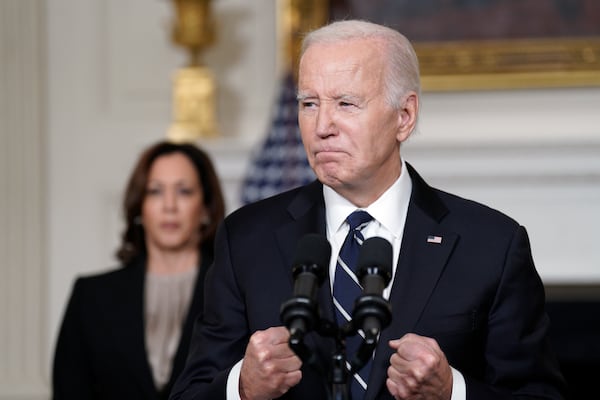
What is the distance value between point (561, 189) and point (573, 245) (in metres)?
0.29

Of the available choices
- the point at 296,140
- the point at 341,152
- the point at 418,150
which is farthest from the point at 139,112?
the point at 341,152

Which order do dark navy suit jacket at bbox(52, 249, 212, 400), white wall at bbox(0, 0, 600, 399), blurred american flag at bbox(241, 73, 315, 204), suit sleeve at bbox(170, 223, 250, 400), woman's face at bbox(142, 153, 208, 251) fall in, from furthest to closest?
white wall at bbox(0, 0, 600, 399) < blurred american flag at bbox(241, 73, 315, 204) < woman's face at bbox(142, 153, 208, 251) < dark navy suit jacket at bbox(52, 249, 212, 400) < suit sleeve at bbox(170, 223, 250, 400)

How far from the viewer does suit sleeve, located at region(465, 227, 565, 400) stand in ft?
8.84

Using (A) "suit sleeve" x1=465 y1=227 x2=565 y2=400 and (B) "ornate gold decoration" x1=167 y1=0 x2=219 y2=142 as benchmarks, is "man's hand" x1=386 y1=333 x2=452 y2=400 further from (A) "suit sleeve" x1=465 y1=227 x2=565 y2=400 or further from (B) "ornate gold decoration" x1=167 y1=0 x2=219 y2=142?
(B) "ornate gold decoration" x1=167 y1=0 x2=219 y2=142

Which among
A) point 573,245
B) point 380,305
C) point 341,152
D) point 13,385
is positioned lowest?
point 13,385

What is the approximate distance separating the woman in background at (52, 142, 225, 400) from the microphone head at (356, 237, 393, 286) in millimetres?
2444

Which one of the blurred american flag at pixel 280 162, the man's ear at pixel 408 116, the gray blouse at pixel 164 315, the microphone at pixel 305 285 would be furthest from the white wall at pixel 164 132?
the microphone at pixel 305 285

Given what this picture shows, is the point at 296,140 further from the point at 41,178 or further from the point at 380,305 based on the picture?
the point at 380,305

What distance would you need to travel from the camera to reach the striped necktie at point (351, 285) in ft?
8.84

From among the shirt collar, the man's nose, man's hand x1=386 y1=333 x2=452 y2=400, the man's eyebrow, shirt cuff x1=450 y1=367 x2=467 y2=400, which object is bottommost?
shirt cuff x1=450 y1=367 x2=467 y2=400

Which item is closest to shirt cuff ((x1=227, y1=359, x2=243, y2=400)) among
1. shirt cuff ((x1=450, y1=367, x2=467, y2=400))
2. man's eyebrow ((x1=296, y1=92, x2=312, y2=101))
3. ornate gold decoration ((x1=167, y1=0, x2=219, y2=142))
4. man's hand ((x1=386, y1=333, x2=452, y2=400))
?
man's hand ((x1=386, y1=333, x2=452, y2=400))

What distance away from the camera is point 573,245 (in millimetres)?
6215

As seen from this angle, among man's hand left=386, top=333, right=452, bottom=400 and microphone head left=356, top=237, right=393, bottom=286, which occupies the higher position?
microphone head left=356, top=237, right=393, bottom=286

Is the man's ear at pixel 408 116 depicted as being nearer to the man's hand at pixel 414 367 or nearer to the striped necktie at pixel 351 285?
the striped necktie at pixel 351 285
